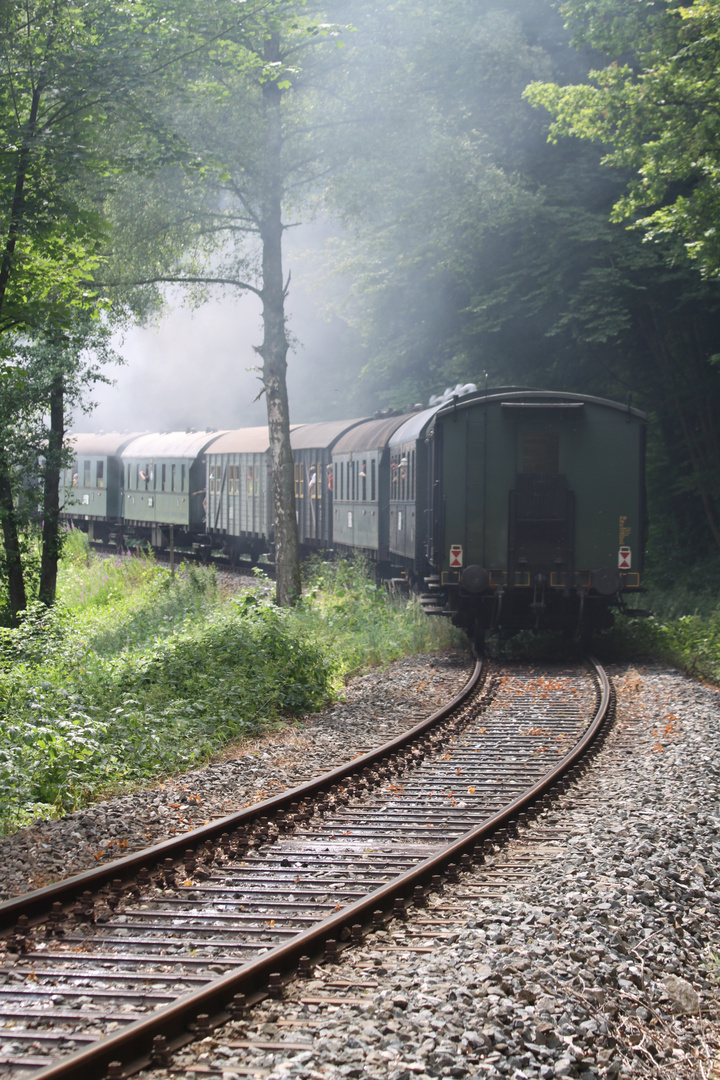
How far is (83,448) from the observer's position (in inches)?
1417

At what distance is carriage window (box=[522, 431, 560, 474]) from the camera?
13305 millimetres

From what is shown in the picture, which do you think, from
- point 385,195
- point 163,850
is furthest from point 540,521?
point 163,850

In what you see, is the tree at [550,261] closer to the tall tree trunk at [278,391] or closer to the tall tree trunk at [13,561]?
the tall tree trunk at [278,391]

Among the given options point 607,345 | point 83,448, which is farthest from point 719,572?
point 83,448

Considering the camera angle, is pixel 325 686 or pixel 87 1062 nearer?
pixel 87 1062

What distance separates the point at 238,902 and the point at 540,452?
30.3 ft

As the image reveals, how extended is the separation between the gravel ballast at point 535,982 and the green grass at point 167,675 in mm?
3084

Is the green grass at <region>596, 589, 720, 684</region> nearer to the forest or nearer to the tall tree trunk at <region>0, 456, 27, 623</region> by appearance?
the forest

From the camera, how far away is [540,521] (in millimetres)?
13172

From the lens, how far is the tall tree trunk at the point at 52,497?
1783 centimetres

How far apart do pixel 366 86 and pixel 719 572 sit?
1199cm

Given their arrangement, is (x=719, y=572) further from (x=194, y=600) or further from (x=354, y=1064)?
(x=354, y=1064)

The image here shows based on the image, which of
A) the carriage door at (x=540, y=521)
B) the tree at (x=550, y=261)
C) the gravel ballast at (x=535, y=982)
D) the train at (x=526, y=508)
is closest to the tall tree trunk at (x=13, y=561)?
the train at (x=526, y=508)

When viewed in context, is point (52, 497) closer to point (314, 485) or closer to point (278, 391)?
point (278, 391)
